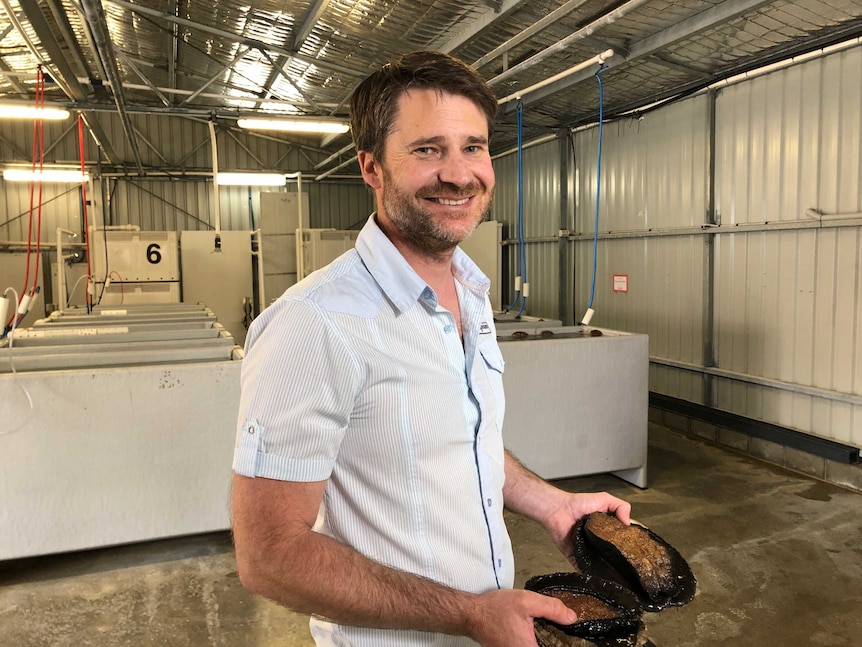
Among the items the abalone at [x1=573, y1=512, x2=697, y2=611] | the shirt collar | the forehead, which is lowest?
the abalone at [x1=573, y1=512, x2=697, y2=611]

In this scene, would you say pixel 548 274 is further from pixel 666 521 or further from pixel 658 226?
pixel 666 521

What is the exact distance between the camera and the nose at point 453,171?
3.38ft

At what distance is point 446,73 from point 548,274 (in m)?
6.43

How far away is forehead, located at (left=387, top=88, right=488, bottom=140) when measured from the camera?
1031 millimetres

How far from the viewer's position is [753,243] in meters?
4.80

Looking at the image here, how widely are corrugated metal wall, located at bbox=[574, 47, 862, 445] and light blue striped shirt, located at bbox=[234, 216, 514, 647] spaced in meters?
3.97

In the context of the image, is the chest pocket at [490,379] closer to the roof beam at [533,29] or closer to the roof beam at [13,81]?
the roof beam at [533,29]

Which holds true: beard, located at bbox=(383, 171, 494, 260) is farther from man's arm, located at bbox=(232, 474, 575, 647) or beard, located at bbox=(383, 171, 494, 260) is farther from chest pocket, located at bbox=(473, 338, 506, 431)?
man's arm, located at bbox=(232, 474, 575, 647)

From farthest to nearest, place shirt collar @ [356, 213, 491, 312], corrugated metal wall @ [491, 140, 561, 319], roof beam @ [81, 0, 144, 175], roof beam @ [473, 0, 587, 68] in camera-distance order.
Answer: corrugated metal wall @ [491, 140, 561, 319]
roof beam @ [473, 0, 587, 68]
roof beam @ [81, 0, 144, 175]
shirt collar @ [356, 213, 491, 312]

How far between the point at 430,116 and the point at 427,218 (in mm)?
163

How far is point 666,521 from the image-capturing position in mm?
3633

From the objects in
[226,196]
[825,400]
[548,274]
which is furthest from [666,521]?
[226,196]

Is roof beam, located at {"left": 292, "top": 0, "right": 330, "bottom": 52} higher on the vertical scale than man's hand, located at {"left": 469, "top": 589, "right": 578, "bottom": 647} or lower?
higher

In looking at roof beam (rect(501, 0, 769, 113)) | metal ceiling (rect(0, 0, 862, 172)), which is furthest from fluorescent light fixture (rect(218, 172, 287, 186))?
roof beam (rect(501, 0, 769, 113))
